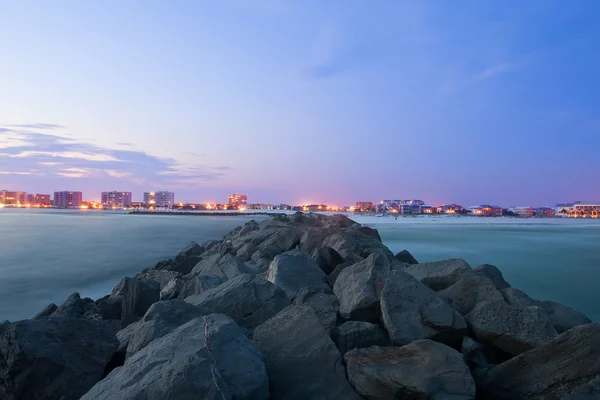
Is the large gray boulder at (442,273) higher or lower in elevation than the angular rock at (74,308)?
higher

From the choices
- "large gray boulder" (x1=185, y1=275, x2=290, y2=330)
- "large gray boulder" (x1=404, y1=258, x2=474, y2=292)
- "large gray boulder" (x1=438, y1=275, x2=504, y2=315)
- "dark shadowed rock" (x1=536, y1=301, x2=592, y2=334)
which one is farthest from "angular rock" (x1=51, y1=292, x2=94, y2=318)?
"dark shadowed rock" (x1=536, y1=301, x2=592, y2=334)

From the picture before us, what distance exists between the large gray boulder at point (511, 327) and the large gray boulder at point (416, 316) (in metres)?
0.19

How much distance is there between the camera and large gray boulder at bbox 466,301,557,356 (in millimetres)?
3887

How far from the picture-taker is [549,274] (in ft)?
52.7

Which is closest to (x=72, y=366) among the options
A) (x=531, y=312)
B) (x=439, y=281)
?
(x=531, y=312)

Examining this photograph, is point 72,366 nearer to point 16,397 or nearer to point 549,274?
point 16,397

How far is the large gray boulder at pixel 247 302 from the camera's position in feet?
15.3

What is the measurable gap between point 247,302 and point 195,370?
2.17 meters

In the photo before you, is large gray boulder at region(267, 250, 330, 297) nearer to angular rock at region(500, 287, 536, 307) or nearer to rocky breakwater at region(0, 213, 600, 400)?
rocky breakwater at region(0, 213, 600, 400)

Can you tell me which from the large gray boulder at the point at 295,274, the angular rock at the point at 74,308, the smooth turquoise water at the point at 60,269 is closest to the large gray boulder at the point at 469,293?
the large gray boulder at the point at 295,274

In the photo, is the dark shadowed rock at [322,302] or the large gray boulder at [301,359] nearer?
the large gray boulder at [301,359]

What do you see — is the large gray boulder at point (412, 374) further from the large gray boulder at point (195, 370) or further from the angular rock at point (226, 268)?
the angular rock at point (226, 268)

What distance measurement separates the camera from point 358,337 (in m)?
4.00

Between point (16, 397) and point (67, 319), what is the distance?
71cm
